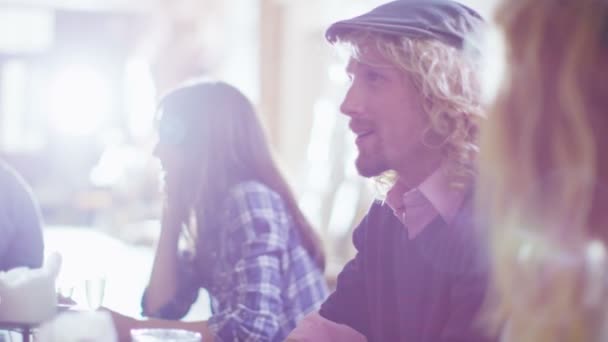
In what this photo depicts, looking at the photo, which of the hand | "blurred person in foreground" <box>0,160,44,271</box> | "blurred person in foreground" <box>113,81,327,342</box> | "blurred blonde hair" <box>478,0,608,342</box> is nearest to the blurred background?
"blurred person in foreground" <box>113,81,327,342</box>

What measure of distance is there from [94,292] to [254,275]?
0.35 meters

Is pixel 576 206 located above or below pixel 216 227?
above

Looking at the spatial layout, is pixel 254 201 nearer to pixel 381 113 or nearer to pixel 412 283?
pixel 381 113

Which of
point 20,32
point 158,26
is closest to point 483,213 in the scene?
point 158,26

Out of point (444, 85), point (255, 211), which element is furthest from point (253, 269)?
point (444, 85)

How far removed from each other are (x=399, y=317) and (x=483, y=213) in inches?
20.6

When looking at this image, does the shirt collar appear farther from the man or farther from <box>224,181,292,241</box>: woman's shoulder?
<box>224,181,292,241</box>: woman's shoulder

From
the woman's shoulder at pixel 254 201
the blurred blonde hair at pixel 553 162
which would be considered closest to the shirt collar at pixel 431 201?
the woman's shoulder at pixel 254 201

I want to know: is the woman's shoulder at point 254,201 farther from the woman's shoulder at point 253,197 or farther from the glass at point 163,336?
the glass at point 163,336

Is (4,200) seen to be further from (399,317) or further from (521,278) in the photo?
(521,278)

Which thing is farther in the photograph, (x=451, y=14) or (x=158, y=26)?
(x=158, y=26)

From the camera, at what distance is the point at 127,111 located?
641 centimetres

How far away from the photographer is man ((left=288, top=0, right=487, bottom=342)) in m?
1.39

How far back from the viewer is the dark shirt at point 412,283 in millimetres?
1257
